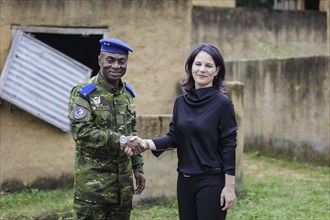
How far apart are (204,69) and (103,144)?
0.82 metres

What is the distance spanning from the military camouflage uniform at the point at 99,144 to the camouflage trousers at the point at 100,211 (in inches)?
0.7

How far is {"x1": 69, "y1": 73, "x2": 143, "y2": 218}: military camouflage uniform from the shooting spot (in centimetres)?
333

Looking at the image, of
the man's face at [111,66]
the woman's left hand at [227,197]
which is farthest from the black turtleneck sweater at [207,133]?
the man's face at [111,66]

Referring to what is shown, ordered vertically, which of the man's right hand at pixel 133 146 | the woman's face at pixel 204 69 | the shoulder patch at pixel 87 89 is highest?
the woman's face at pixel 204 69

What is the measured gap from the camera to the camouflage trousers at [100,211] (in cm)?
343

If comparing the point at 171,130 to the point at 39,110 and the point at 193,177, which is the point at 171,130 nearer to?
the point at 193,177

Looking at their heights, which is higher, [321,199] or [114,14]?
[114,14]

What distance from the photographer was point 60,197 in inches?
264

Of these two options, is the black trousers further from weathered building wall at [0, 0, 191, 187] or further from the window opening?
the window opening

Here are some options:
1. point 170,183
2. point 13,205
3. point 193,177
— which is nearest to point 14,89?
point 13,205

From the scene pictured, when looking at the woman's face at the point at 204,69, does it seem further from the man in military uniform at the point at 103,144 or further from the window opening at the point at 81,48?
the window opening at the point at 81,48

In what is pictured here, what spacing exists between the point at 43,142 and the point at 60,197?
84 cm

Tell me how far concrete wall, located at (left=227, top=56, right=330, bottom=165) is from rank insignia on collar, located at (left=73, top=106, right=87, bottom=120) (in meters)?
6.25

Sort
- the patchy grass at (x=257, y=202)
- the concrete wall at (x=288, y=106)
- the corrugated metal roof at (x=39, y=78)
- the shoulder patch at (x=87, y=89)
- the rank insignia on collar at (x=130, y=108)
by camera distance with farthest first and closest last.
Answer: the concrete wall at (x=288, y=106) < the corrugated metal roof at (x=39, y=78) < the patchy grass at (x=257, y=202) < the rank insignia on collar at (x=130, y=108) < the shoulder patch at (x=87, y=89)
